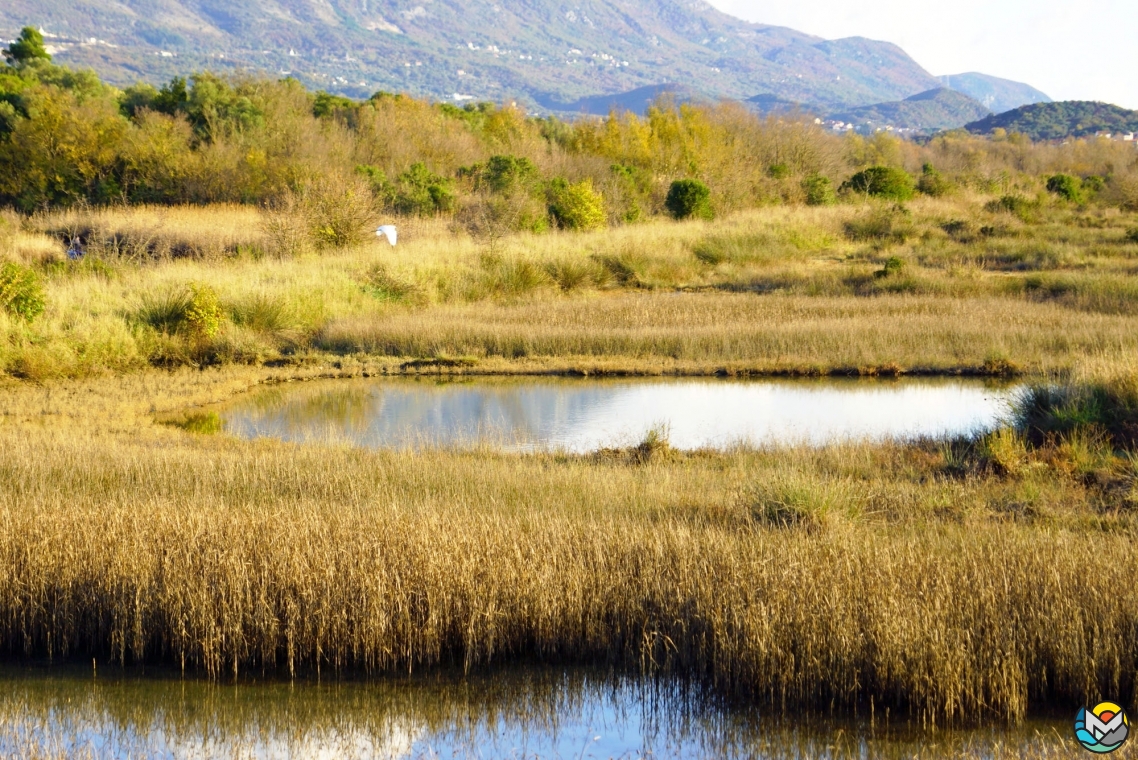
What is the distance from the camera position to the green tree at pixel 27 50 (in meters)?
56.3

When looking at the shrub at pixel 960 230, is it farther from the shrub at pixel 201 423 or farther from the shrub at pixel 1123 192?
the shrub at pixel 201 423

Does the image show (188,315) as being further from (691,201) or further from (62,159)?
(691,201)

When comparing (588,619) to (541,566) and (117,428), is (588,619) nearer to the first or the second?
(541,566)

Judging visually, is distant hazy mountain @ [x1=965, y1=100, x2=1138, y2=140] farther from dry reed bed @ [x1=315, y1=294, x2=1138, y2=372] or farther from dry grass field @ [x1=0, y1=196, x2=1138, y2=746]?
dry grass field @ [x1=0, y1=196, x2=1138, y2=746]

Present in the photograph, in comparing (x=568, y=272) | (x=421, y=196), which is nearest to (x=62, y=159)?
(x=421, y=196)

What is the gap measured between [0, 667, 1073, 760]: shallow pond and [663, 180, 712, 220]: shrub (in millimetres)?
35664

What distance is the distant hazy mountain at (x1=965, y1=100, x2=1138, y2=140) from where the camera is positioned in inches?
4732

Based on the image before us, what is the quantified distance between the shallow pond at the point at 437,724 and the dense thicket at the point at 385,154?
2534cm

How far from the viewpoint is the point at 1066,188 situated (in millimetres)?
50625

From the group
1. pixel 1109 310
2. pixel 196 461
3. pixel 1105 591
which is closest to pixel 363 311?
pixel 196 461

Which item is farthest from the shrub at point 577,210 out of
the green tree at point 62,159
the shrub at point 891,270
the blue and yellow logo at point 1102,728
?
the blue and yellow logo at point 1102,728

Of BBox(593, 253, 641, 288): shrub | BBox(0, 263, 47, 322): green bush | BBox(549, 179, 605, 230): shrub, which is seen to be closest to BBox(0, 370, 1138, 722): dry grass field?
BBox(0, 263, 47, 322): green bush

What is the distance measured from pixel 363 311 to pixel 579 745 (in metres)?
18.5

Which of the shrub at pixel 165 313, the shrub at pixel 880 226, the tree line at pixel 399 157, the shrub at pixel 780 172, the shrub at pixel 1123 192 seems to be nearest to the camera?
the shrub at pixel 165 313
